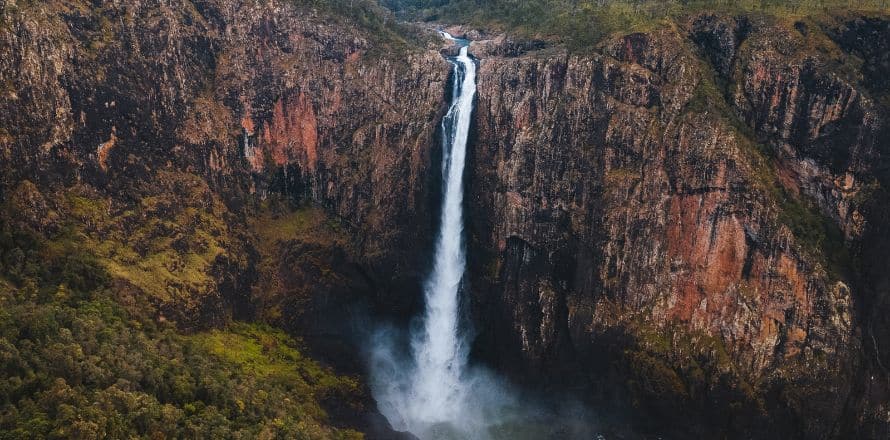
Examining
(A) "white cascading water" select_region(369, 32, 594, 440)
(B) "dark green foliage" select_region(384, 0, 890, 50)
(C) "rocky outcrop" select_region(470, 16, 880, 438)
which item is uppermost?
(B) "dark green foliage" select_region(384, 0, 890, 50)

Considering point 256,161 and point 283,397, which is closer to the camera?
point 283,397

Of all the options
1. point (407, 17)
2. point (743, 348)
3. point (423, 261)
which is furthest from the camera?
point (407, 17)

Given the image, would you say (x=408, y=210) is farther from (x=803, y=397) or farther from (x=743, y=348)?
(x=803, y=397)

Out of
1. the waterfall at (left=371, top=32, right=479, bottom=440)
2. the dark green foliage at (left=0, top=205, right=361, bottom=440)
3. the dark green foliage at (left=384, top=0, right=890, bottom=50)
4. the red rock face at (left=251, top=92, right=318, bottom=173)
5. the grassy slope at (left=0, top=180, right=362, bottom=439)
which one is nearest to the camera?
the dark green foliage at (left=0, top=205, right=361, bottom=440)

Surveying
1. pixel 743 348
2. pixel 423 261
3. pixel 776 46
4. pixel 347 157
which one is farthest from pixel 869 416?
pixel 347 157

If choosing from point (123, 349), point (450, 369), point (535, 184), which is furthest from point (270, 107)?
point (123, 349)

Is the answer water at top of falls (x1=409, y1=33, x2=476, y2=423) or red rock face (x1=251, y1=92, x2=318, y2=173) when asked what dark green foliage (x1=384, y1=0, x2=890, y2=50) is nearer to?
water at top of falls (x1=409, y1=33, x2=476, y2=423)

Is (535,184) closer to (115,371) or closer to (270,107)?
(270,107)

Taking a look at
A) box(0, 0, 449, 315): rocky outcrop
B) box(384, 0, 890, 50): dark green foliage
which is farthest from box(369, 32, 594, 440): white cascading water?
box(384, 0, 890, 50): dark green foliage

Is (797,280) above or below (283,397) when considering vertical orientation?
above
